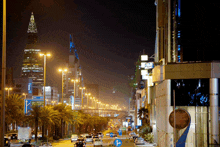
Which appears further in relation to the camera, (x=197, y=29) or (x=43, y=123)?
(x=43, y=123)

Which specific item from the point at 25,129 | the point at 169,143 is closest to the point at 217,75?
the point at 169,143

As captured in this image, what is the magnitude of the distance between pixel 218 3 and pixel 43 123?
107ft

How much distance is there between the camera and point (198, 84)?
39.4 m

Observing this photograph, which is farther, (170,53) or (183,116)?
(170,53)

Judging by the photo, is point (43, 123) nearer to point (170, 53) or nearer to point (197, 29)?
point (170, 53)

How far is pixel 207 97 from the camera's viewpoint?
38.9 meters

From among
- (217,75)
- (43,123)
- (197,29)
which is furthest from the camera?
(43,123)

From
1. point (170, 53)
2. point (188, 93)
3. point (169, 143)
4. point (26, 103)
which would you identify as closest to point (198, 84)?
point (188, 93)

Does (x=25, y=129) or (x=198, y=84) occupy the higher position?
(x=198, y=84)

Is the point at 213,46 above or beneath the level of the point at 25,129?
above

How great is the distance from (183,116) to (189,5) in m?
14.1

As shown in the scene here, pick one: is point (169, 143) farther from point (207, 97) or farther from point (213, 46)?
point (213, 46)

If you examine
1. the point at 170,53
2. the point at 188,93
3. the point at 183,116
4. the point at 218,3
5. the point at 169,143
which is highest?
the point at 218,3

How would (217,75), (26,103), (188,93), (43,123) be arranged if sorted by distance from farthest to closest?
(26,103) → (43,123) → (188,93) → (217,75)
